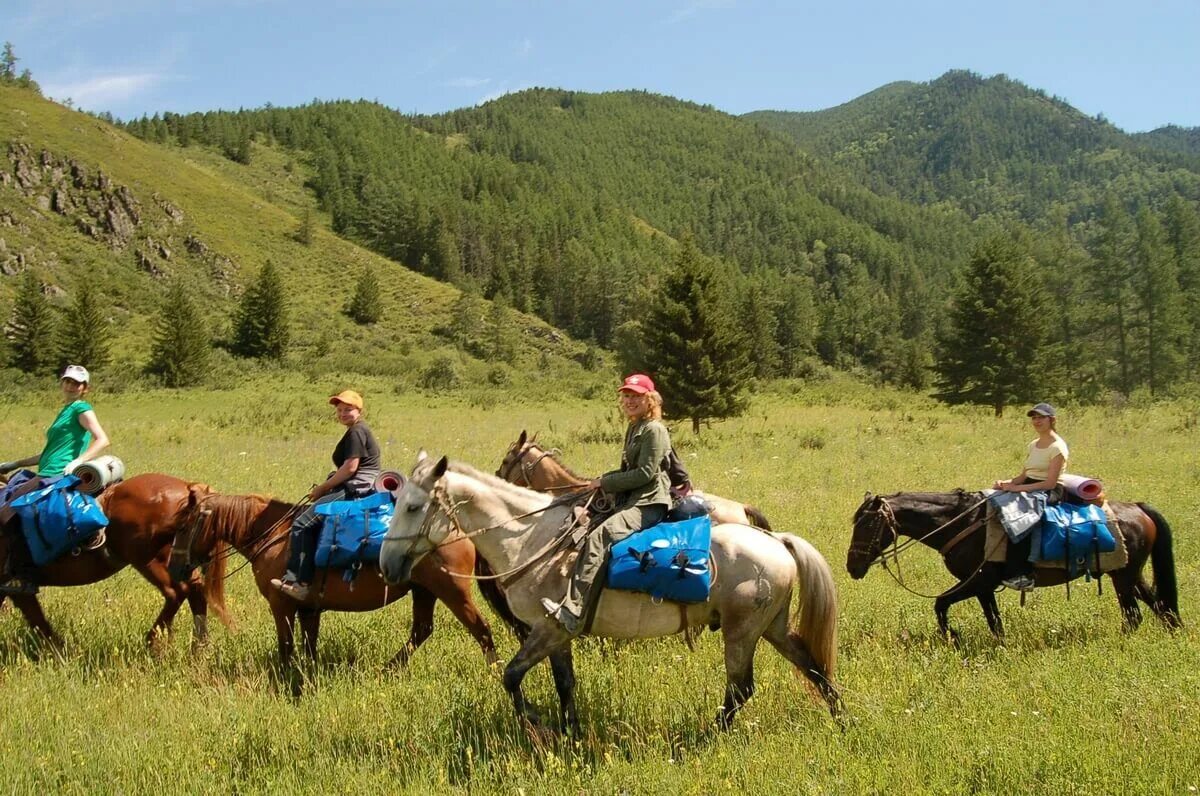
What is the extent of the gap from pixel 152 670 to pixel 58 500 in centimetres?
203

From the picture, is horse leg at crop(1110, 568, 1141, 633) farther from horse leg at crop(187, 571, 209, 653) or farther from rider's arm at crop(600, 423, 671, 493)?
horse leg at crop(187, 571, 209, 653)

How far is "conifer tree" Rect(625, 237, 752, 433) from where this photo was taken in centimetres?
2886

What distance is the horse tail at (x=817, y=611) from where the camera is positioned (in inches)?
216

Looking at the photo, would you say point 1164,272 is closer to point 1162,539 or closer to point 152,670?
point 1162,539

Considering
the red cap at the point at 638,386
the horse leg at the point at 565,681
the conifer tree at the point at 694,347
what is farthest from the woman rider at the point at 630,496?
the conifer tree at the point at 694,347

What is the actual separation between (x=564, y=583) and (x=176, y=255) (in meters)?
85.2

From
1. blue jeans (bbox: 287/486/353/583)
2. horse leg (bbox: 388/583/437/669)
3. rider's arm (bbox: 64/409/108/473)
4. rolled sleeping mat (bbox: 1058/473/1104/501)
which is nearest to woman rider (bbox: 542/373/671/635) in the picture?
horse leg (bbox: 388/583/437/669)

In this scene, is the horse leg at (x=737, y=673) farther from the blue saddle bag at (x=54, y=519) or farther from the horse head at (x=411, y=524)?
the blue saddle bag at (x=54, y=519)

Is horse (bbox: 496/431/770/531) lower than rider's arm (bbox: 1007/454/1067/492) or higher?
lower

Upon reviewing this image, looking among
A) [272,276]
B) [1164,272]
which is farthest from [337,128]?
[1164,272]

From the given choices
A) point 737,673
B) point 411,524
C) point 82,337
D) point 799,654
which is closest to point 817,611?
point 799,654

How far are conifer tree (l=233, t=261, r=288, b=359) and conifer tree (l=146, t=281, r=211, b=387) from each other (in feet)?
32.9

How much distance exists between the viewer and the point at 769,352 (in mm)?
74250

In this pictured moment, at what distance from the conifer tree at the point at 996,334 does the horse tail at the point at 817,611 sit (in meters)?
34.5
